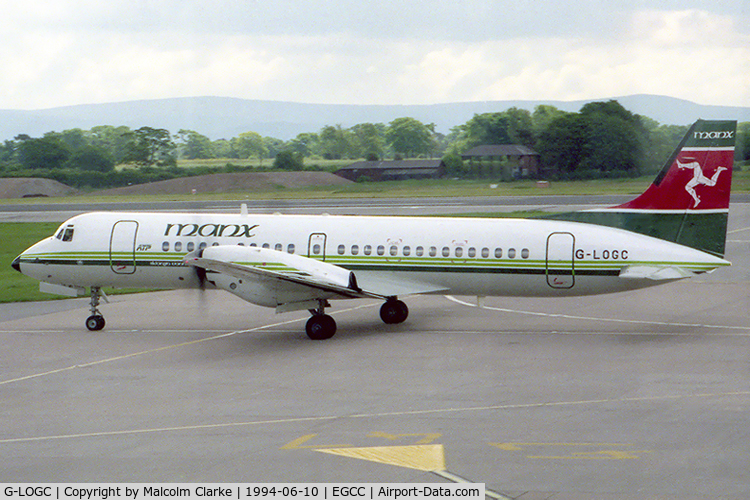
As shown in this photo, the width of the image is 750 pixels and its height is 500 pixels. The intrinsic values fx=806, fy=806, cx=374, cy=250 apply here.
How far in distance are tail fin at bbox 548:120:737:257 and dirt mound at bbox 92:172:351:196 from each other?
1181 centimetres

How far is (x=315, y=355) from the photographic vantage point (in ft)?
73.7

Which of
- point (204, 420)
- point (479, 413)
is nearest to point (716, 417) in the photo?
point (479, 413)

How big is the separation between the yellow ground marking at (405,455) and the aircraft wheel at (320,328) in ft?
33.7

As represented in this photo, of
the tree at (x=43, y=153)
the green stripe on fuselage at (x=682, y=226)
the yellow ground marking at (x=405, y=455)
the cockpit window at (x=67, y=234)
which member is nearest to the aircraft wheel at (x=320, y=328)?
the green stripe on fuselage at (x=682, y=226)

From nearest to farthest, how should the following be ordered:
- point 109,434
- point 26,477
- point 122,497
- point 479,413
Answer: point 122,497 → point 26,477 → point 109,434 → point 479,413

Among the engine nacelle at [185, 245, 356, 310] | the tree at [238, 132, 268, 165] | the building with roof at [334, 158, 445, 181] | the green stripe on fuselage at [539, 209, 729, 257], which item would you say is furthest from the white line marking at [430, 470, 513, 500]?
the green stripe on fuselage at [539, 209, 729, 257]

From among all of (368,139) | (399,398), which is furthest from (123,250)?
(399,398)

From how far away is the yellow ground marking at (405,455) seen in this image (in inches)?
524

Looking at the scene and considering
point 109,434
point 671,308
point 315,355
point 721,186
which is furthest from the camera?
point 671,308

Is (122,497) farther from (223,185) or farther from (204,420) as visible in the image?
(223,185)

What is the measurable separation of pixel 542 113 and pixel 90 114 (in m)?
12.4
